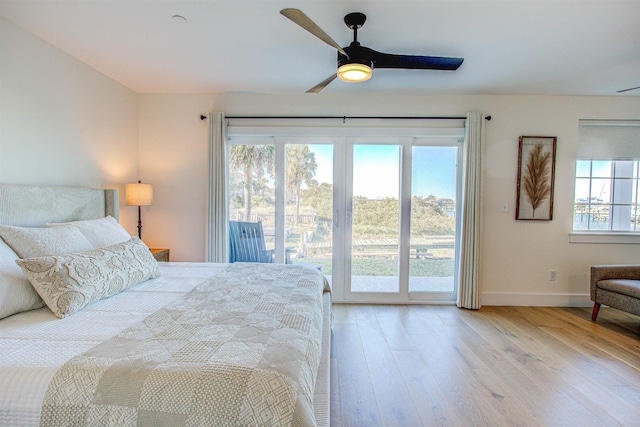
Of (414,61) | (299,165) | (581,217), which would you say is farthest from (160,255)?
(581,217)

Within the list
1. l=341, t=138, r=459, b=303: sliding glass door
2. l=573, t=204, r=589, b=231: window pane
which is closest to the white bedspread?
l=341, t=138, r=459, b=303: sliding glass door

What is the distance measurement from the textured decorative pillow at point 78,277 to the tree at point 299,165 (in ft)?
6.41

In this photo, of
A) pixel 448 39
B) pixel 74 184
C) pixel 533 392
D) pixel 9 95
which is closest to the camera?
pixel 533 392

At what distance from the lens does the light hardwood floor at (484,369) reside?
170 cm

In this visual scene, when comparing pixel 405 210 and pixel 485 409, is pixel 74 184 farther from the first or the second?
pixel 485 409

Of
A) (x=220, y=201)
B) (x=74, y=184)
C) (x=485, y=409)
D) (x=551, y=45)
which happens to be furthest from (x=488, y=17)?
(x=74, y=184)

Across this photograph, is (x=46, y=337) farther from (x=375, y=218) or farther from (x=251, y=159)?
(x=375, y=218)

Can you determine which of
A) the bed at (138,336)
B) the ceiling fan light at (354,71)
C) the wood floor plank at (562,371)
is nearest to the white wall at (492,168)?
the wood floor plank at (562,371)

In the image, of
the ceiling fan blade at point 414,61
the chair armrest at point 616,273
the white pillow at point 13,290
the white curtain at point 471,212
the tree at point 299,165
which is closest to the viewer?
the white pillow at point 13,290

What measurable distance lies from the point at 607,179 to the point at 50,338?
5099 mm

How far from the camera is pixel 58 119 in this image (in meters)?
2.39

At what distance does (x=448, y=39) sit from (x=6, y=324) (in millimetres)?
3052

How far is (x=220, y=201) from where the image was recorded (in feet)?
10.9

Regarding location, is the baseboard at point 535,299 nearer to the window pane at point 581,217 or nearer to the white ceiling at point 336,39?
the window pane at point 581,217
